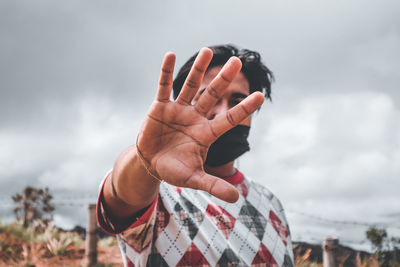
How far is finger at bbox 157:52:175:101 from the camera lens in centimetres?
124

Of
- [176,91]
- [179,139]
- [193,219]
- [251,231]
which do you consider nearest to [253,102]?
[179,139]

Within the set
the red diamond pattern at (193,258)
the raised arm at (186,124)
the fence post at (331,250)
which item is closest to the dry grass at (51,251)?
the fence post at (331,250)

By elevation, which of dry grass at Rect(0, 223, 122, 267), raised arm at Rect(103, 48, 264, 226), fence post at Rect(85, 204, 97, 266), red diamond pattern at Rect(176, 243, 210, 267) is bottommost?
dry grass at Rect(0, 223, 122, 267)

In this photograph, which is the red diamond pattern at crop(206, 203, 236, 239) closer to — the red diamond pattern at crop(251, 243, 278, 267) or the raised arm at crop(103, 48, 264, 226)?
the red diamond pattern at crop(251, 243, 278, 267)

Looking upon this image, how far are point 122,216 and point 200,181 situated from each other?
637 millimetres

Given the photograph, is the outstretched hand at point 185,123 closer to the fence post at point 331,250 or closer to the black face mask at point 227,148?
the black face mask at point 227,148

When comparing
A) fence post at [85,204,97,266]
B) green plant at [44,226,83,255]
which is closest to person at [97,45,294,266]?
fence post at [85,204,97,266]

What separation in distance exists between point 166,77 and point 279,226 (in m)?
1.55

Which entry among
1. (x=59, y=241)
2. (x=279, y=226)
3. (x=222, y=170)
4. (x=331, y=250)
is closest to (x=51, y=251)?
(x=59, y=241)

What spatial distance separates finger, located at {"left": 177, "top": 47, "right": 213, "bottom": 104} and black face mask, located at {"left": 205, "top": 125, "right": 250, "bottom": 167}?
2.50 ft

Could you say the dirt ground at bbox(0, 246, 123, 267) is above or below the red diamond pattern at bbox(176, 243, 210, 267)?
below

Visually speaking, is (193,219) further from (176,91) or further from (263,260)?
(176,91)

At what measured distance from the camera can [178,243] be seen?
1.72 meters

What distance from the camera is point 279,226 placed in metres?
2.30
